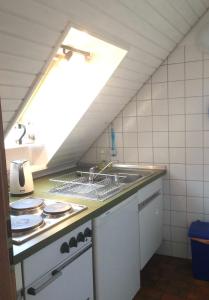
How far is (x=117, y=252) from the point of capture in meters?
1.87

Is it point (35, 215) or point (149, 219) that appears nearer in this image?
point (35, 215)

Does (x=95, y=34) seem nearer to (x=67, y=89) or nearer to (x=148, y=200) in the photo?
(x=67, y=89)

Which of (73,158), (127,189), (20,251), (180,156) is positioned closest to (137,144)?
(180,156)

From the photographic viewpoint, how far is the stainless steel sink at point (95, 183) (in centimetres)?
193

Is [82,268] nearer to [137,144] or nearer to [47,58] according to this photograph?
[47,58]

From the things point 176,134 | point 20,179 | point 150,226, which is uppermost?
point 176,134

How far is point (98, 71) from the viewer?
214cm

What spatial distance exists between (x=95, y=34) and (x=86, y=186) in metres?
1.04

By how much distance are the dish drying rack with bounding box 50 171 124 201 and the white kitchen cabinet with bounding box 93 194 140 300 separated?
122 millimetres

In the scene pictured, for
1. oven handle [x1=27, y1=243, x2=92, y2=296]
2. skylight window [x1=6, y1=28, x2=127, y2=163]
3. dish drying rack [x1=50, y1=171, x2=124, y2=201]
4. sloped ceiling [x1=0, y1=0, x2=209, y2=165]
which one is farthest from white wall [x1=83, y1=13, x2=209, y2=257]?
oven handle [x1=27, y1=243, x2=92, y2=296]

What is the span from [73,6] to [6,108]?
0.64m

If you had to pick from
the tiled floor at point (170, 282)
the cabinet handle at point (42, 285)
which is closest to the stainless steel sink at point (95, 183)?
the cabinet handle at point (42, 285)

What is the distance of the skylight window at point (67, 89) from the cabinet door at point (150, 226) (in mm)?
839

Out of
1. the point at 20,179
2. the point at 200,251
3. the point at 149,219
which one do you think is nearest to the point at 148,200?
the point at 149,219
